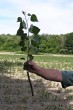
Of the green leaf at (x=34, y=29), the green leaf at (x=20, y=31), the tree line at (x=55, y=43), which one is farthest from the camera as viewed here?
the tree line at (x=55, y=43)

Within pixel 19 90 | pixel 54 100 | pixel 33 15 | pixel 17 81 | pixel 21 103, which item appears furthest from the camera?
pixel 17 81

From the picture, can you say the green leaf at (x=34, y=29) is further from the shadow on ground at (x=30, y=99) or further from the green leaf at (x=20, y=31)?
the shadow on ground at (x=30, y=99)

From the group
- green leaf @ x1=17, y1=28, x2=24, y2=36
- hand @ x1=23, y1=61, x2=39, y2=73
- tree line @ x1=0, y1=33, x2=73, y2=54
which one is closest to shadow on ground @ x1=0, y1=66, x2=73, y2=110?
green leaf @ x1=17, y1=28, x2=24, y2=36

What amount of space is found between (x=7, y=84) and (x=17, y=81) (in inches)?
32.1

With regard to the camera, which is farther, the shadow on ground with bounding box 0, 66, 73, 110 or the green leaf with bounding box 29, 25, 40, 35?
the shadow on ground with bounding box 0, 66, 73, 110

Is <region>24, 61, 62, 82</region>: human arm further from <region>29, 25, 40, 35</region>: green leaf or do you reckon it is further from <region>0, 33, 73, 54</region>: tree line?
<region>0, 33, 73, 54</region>: tree line

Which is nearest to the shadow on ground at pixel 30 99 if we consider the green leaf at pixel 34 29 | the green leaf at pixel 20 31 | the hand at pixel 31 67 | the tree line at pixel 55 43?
the green leaf at pixel 20 31

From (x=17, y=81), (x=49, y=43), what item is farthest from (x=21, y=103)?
(x=49, y=43)

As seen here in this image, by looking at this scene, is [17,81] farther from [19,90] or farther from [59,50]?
[59,50]

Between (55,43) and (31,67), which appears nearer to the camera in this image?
(31,67)

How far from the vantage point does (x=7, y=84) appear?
10.4 meters

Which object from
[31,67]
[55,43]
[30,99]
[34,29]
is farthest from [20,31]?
[55,43]

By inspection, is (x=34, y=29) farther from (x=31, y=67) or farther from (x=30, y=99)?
(x=30, y=99)

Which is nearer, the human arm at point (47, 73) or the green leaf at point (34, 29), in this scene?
the human arm at point (47, 73)
